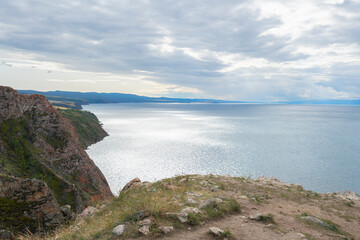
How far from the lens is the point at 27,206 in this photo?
46.1 feet

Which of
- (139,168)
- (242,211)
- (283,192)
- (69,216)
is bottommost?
(139,168)

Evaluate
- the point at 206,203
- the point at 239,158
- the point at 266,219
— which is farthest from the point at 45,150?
the point at 239,158

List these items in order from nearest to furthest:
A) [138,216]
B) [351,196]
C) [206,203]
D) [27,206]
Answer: [138,216], [206,203], [27,206], [351,196]

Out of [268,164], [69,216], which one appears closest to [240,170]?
[268,164]

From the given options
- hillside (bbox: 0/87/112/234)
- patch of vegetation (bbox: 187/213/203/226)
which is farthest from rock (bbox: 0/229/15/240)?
hillside (bbox: 0/87/112/234)

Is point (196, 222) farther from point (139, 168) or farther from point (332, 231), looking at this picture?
point (139, 168)

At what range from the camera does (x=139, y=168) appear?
7075 centimetres

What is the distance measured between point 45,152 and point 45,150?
537mm

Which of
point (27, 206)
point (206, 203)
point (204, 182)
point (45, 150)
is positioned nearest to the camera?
point (206, 203)

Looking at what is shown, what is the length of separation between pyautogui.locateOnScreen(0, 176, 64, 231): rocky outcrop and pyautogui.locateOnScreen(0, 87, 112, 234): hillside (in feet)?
27.7

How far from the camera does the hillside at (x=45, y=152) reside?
91.1 ft

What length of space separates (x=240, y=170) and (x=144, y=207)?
62.9 meters

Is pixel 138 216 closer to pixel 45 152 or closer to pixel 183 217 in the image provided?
pixel 183 217

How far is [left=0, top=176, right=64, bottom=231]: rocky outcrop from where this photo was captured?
13.3m
